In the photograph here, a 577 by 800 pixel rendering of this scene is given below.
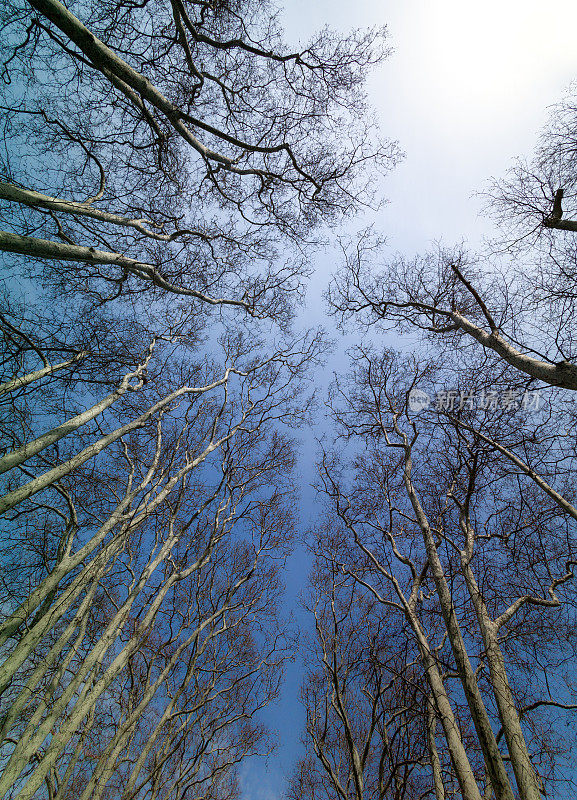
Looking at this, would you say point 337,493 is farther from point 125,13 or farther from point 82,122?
point 125,13

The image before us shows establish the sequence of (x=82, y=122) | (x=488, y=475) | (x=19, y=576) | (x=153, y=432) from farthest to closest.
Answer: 1. (x=153, y=432)
2. (x=19, y=576)
3. (x=488, y=475)
4. (x=82, y=122)

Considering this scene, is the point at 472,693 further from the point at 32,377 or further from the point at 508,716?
the point at 32,377

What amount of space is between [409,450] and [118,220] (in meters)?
6.64

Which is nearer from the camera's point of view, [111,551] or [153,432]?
[111,551]

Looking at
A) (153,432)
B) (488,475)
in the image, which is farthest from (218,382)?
(488,475)

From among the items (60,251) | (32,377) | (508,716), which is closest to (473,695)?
(508,716)

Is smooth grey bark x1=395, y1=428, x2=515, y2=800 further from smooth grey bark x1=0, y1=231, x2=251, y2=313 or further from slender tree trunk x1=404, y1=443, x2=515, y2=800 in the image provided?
smooth grey bark x1=0, y1=231, x2=251, y2=313

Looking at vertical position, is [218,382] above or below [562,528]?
above

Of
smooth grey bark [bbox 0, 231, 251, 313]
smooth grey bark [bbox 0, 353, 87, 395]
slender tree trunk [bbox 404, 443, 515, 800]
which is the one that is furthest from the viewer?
smooth grey bark [bbox 0, 353, 87, 395]

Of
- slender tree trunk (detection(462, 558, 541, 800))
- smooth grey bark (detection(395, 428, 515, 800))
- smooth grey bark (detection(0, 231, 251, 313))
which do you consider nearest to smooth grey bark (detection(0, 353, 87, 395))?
smooth grey bark (detection(0, 231, 251, 313))

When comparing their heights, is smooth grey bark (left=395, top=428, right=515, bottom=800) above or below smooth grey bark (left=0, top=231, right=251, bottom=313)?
below

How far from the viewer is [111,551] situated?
484 centimetres

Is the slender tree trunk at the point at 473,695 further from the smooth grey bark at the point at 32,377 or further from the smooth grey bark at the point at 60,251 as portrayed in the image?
the smooth grey bark at the point at 32,377

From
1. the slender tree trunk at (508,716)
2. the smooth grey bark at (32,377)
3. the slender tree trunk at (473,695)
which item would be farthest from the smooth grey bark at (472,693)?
the smooth grey bark at (32,377)
